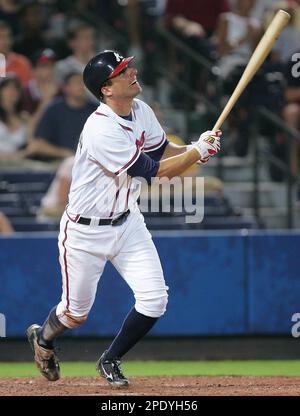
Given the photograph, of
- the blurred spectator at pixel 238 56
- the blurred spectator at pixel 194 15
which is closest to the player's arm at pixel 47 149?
the blurred spectator at pixel 238 56

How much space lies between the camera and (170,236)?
8797mm

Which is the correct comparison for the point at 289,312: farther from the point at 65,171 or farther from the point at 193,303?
the point at 65,171

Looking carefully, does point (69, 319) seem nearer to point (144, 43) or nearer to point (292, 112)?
point (292, 112)

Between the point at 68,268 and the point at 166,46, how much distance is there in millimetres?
5620

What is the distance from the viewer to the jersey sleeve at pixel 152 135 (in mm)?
6699

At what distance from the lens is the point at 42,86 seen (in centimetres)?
1080

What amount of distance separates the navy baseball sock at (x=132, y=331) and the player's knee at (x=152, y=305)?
1.3 inches

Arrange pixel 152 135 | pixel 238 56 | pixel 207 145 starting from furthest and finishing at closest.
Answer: pixel 238 56 < pixel 152 135 < pixel 207 145

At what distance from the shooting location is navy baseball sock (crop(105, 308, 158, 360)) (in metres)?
6.50

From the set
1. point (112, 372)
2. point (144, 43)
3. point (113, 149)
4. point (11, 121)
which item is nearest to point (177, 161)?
point (113, 149)

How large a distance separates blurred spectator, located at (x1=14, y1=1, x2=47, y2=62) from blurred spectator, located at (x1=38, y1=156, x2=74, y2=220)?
7.75ft

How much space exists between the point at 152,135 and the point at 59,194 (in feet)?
8.88
